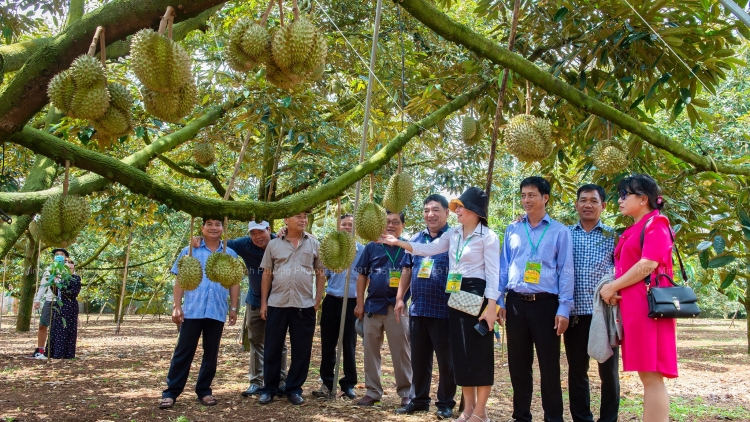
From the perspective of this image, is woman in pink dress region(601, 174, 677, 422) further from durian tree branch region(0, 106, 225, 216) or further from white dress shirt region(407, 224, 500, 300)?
durian tree branch region(0, 106, 225, 216)

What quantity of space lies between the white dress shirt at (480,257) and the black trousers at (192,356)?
210cm

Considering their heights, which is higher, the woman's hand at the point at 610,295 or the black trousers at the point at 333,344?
the woman's hand at the point at 610,295

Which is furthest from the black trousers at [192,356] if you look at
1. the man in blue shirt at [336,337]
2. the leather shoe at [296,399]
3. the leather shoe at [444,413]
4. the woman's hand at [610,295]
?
the woman's hand at [610,295]

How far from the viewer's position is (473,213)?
425 centimetres

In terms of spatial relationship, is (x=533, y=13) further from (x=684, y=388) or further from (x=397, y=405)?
(x=684, y=388)

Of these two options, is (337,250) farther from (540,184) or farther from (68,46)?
(540,184)

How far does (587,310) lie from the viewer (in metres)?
3.97

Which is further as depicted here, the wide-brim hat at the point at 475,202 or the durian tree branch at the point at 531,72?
the wide-brim hat at the point at 475,202

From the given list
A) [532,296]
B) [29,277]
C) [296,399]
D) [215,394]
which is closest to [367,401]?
[296,399]

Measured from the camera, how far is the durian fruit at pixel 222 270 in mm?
2678

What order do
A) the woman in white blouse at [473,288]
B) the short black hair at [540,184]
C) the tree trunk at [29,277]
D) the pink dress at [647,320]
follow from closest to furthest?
the pink dress at [647,320]
the woman in white blouse at [473,288]
the short black hair at [540,184]
the tree trunk at [29,277]

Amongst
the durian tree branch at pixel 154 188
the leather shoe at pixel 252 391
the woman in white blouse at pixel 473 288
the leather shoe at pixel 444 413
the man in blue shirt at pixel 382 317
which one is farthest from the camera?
the leather shoe at pixel 252 391

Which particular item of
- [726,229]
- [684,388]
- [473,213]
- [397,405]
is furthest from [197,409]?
[684,388]

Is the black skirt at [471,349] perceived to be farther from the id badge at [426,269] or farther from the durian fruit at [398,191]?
the durian fruit at [398,191]
